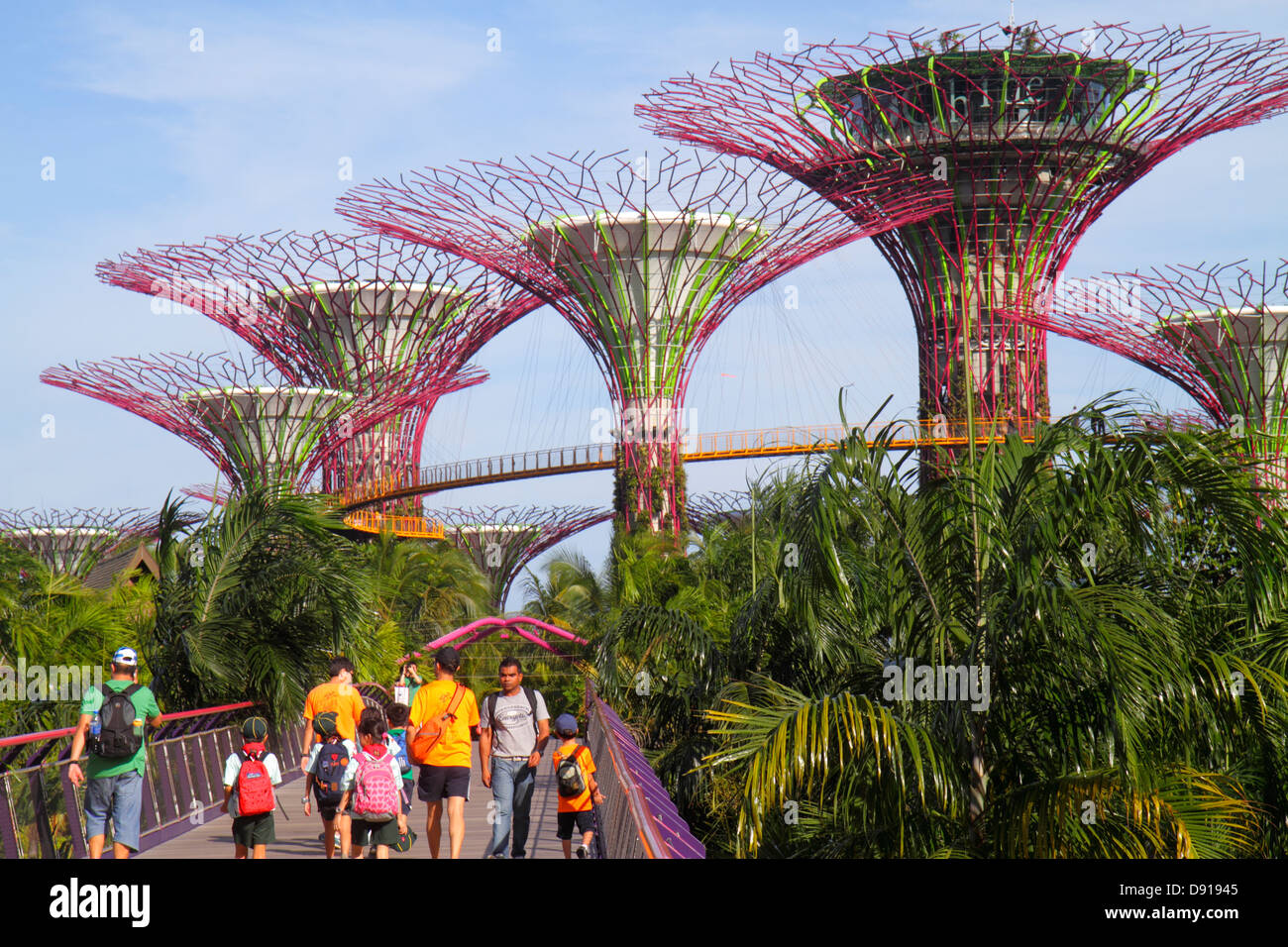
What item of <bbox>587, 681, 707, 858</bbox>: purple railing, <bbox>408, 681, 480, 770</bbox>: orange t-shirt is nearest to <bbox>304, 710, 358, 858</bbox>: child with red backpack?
<bbox>408, 681, 480, 770</bbox>: orange t-shirt

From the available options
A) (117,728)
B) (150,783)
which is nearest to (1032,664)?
(117,728)

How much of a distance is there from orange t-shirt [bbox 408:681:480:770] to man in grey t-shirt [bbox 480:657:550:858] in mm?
140

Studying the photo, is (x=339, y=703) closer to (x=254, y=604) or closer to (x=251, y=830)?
(x=251, y=830)

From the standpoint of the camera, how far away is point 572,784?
29.9 ft

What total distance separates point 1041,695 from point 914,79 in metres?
41.1

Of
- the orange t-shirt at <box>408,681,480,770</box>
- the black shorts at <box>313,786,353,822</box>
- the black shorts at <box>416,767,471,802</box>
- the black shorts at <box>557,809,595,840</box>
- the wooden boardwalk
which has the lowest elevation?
the wooden boardwalk

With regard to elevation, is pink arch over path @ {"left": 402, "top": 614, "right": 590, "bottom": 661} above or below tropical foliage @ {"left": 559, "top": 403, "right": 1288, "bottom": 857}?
below

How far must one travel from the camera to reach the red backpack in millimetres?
9039

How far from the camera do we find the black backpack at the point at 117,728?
869 centimetres

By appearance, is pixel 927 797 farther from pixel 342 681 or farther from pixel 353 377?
pixel 353 377

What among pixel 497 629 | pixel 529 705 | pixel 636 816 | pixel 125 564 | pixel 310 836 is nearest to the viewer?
pixel 636 816

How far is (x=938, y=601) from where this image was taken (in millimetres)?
9539

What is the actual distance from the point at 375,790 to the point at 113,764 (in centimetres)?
147

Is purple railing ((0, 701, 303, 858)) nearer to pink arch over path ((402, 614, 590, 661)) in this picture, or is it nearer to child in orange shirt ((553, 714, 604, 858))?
child in orange shirt ((553, 714, 604, 858))
